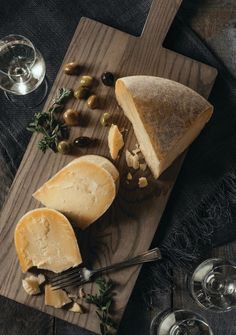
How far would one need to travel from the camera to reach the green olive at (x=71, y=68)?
6.40 feet

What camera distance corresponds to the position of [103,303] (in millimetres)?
1884

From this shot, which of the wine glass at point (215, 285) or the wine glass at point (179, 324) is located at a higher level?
the wine glass at point (215, 285)

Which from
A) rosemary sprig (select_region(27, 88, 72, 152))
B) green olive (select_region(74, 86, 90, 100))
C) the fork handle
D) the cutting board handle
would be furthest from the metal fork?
the cutting board handle

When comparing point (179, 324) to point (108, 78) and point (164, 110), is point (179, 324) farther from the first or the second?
point (108, 78)

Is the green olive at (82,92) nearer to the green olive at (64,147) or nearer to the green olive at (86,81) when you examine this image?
the green olive at (86,81)

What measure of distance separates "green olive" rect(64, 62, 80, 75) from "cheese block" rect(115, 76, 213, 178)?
0.17 m

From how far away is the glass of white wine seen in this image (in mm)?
1991

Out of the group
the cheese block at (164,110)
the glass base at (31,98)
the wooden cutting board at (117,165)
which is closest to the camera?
the cheese block at (164,110)

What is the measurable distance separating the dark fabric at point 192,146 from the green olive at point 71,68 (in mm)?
77

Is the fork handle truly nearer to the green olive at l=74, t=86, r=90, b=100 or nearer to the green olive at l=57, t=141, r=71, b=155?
the green olive at l=57, t=141, r=71, b=155

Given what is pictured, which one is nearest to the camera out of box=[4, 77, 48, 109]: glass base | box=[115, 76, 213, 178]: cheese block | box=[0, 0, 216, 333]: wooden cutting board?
box=[115, 76, 213, 178]: cheese block

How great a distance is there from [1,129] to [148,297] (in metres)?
0.65

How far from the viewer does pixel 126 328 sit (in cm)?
195

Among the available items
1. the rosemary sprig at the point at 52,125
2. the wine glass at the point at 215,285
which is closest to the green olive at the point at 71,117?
the rosemary sprig at the point at 52,125
